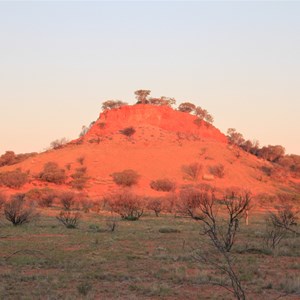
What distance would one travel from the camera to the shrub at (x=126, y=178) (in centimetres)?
5772

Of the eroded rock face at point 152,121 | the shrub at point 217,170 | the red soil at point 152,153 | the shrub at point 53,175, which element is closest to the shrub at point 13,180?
the red soil at point 152,153

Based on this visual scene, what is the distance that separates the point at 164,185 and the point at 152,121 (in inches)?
1211

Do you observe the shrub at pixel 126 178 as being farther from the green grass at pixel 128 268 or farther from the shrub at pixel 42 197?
the green grass at pixel 128 268

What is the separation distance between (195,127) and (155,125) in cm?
743

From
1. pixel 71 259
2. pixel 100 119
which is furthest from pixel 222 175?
pixel 71 259

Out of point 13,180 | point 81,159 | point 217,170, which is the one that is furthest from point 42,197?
point 217,170

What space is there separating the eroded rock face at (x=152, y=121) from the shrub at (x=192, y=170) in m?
19.2

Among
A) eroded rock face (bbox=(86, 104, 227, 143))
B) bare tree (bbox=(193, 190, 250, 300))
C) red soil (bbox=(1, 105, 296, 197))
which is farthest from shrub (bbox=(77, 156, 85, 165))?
bare tree (bbox=(193, 190, 250, 300))

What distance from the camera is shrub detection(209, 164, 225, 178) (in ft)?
211

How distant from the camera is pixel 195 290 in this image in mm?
10578

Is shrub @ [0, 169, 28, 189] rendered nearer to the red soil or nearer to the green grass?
the red soil

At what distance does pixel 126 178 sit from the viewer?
5791 centimetres

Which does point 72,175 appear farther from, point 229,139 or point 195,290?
point 195,290

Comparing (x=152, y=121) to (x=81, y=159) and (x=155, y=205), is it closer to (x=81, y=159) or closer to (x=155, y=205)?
(x=81, y=159)
